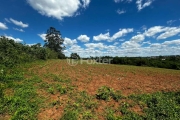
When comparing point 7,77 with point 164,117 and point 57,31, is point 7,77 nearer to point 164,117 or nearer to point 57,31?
point 164,117

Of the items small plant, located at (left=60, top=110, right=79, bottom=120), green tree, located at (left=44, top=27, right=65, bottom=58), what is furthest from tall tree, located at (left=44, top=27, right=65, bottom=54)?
small plant, located at (left=60, top=110, right=79, bottom=120)

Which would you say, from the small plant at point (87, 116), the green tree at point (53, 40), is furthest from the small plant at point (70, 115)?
the green tree at point (53, 40)

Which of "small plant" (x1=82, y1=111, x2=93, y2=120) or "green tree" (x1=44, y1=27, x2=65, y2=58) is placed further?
"green tree" (x1=44, y1=27, x2=65, y2=58)

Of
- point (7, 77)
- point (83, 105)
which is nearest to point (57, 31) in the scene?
point (7, 77)

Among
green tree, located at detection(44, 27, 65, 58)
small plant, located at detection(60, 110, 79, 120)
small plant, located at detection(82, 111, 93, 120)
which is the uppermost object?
green tree, located at detection(44, 27, 65, 58)

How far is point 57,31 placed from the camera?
41469 mm

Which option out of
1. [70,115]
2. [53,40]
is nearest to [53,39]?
[53,40]

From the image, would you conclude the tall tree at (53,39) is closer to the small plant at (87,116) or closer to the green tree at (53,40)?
the green tree at (53,40)

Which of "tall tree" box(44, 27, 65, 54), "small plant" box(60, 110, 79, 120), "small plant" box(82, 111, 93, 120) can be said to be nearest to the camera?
"small plant" box(60, 110, 79, 120)

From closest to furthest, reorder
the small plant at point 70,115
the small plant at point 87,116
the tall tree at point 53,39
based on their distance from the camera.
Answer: the small plant at point 70,115, the small plant at point 87,116, the tall tree at point 53,39

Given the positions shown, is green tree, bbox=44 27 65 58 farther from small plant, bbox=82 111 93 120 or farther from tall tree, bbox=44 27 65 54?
small plant, bbox=82 111 93 120

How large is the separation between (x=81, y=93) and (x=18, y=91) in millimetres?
2343

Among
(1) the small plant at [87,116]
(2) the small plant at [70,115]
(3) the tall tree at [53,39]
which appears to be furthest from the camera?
(3) the tall tree at [53,39]

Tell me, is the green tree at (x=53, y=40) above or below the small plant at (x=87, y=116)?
above
